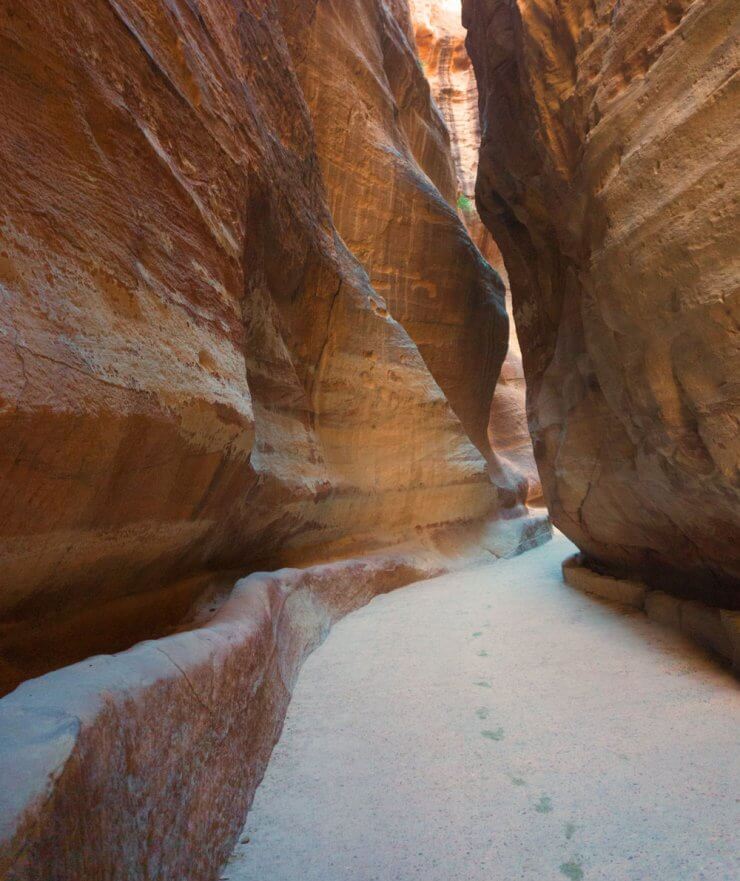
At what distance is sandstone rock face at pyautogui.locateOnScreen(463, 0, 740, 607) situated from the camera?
2750 millimetres

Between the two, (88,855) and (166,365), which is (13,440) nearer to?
(166,365)

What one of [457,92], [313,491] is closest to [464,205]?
[457,92]

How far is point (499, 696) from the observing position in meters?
2.84

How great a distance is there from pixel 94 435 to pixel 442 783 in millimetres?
1866

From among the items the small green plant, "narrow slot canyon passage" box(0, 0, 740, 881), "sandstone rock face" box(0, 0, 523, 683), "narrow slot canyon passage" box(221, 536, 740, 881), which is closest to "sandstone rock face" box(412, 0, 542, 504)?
the small green plant

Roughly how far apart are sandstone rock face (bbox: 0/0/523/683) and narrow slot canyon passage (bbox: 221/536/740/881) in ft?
3.75

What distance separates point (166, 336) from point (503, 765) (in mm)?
2368

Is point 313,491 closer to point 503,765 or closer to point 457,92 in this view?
point 503,765

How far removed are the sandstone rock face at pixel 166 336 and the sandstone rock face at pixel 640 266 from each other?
7.28ft

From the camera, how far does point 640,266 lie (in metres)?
3.15

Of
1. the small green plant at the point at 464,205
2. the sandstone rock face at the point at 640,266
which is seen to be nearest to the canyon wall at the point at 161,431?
the sandstone rock face at the point at 640,266

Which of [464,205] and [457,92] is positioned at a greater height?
[457,92]

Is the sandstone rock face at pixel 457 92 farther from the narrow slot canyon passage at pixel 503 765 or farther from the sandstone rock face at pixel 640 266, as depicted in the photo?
the narrow slot canyon passage at pixel 503 765

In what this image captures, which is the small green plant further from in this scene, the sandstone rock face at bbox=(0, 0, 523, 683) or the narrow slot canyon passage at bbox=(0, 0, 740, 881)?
the sandstone rock face at bbox=(0, 0, 523, 683)
